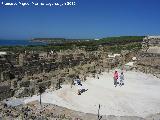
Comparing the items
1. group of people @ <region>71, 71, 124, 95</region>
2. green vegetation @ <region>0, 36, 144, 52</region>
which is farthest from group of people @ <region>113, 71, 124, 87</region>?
green vegetation @ <region>0, 36, 144, 52</region>

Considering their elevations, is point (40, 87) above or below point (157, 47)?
below

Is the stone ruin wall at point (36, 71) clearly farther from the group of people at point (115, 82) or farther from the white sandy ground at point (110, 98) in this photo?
the white sandy ground at point (110, 98)

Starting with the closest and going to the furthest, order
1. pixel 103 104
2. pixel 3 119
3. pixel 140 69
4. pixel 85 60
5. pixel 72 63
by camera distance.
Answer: pixel 3 119
pixel 103 104
pixel 140 69
pixel 72 63
pixel 85 60

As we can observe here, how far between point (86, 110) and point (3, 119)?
4.60 m

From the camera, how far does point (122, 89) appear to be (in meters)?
19.9

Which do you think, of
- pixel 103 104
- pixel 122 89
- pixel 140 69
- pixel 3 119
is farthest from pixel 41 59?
pixel 3 119

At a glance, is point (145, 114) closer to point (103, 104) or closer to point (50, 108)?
point (103, 104)

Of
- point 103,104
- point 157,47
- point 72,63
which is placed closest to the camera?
point 103,104

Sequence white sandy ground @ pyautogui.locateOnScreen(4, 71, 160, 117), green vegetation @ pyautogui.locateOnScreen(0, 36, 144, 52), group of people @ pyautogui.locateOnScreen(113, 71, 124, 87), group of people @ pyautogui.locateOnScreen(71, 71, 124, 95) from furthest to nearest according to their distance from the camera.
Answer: green vegetation @ pyautogui.locateOnScreen(0, 36, 144, 52) < group of people @ pyautogui.locateOnScreen(113, 71, 124, 87) < group of people @ pyautogui.locateOnScreen(71, 71, 124, 95) < white sandy ground @ pyautogui.locateOnScreen(4, 71, 160, 117)

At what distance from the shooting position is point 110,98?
59.2ft

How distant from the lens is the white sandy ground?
54.2ft

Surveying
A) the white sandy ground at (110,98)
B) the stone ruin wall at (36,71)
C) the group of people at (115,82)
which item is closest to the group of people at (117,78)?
the group of people at (115,82)

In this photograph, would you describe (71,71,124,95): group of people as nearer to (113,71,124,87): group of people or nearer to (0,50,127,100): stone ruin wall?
(113,71,124,87): group of people

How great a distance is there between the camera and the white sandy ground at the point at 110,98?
16.5 metres
